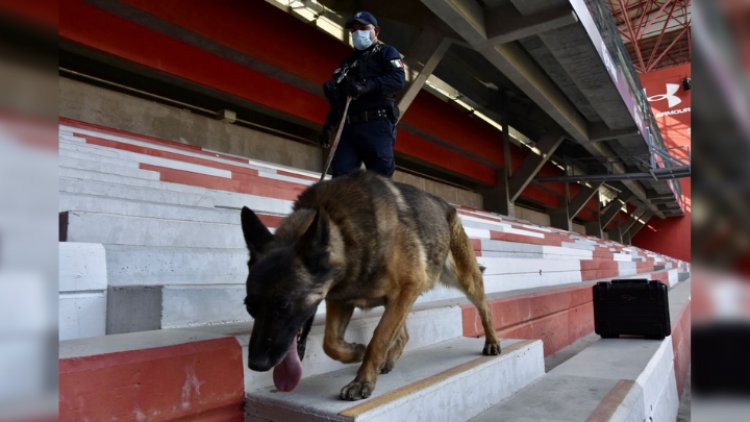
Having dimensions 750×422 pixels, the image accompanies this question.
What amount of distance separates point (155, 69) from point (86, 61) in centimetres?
98

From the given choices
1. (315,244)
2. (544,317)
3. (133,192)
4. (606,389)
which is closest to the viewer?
(315,244)

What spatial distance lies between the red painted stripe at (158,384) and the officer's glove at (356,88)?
1.74 metres

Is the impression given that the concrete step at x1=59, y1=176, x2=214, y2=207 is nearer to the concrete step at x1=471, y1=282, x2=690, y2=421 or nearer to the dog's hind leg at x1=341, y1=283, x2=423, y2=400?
the dog's hind leg at x1=341, y1=283, x2=423, y2=400

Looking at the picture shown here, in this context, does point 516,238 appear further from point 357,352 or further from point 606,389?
point 357,352

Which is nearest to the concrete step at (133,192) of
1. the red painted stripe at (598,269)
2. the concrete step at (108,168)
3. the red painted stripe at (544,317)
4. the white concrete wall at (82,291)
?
the concrete step at (108,168)

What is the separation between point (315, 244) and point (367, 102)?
172cm

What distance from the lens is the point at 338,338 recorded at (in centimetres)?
189

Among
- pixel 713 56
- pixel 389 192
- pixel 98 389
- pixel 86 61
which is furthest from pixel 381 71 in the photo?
pixel 86 61

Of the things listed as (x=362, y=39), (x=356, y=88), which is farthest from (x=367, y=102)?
(x=362, y=39)

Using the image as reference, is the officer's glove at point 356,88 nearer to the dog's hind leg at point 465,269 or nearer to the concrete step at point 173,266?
the dog's hind leg at point 465,269

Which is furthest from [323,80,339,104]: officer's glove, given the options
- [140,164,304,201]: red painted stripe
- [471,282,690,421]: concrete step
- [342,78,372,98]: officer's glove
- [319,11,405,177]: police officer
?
[471,282,690,421]: concrete step

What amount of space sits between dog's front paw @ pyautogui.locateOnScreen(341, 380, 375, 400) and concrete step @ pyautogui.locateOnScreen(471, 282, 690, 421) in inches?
24.4

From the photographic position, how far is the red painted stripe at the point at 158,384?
120 cm

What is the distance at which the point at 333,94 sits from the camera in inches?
122
